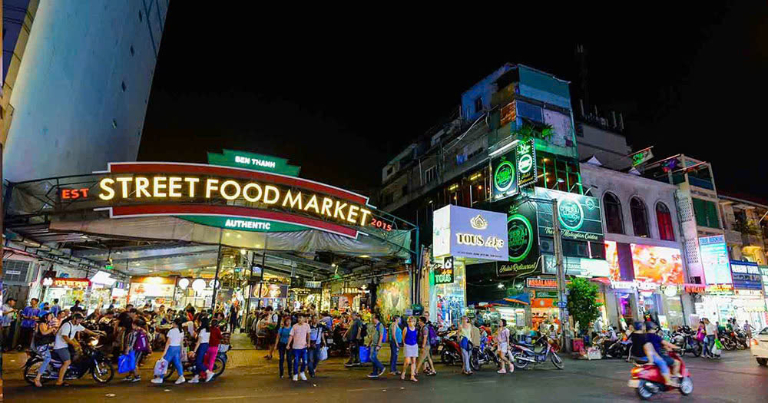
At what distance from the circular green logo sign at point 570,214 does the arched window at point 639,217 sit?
606cm

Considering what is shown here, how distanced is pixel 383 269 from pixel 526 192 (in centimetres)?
997

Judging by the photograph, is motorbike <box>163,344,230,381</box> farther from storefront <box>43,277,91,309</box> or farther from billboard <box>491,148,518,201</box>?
billboard <box>491,148,518,201</box>

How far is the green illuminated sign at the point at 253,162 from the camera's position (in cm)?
1670

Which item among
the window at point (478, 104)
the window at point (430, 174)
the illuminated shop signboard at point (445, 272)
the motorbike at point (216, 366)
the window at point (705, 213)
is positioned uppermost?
the window at point (478, 104)

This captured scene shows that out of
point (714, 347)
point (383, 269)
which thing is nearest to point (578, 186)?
point (714, 347)

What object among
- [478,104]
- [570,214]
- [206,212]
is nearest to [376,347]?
[206,212]

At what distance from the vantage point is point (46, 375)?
11.0m

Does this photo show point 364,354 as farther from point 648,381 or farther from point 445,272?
point 648,381

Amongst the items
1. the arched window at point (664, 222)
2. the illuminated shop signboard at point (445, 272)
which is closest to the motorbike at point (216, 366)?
the illuminated shop signboard at point (445, 272)

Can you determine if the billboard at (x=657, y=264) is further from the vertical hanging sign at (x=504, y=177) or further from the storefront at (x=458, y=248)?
the storefront at (x=458, y=248)

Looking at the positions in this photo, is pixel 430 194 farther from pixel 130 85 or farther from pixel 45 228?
pixel 45 228

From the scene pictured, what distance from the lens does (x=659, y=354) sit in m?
10.6

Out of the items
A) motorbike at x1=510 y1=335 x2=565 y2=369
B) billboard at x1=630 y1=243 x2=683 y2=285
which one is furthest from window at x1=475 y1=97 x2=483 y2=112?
motorbike at x1=510 y1=335 x2=565 y2=369

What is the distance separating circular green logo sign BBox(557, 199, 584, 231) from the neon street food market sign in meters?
14.5
